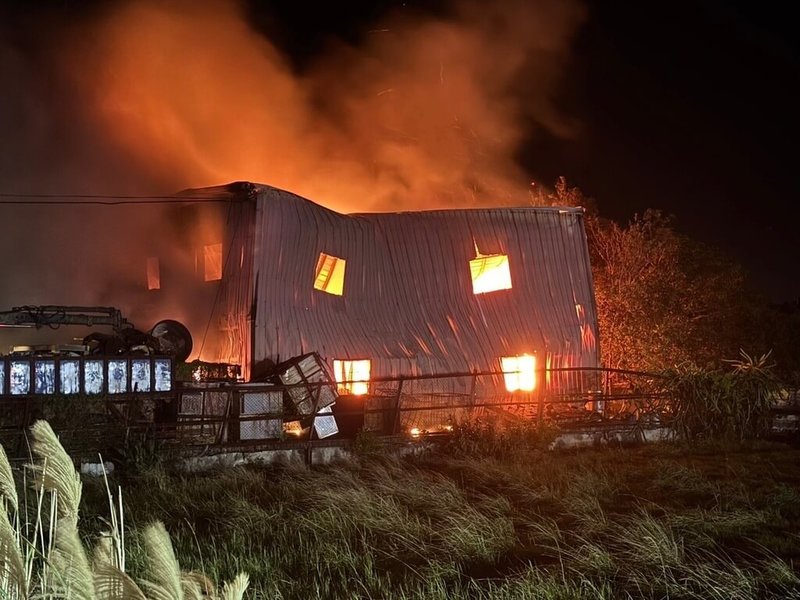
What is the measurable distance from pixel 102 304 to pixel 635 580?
2064 cm

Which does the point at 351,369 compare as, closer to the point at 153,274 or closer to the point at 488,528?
the point at 153,274

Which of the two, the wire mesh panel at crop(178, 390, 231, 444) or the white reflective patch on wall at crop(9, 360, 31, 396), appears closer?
the wire mesh panel at crop(178, 390, 231, 444)

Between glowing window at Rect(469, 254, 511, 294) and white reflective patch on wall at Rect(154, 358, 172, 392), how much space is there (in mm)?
9516

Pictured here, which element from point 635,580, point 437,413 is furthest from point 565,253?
point 635,580

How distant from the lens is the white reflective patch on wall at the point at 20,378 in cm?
1370

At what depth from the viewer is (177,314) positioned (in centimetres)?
2145

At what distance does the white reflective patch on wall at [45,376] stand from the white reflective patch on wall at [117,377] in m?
0.96

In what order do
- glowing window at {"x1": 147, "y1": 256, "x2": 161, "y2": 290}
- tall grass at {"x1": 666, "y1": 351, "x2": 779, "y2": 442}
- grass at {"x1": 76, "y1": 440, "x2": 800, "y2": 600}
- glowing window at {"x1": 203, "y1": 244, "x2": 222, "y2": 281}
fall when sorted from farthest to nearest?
glowing window at {"x1": 147, "y1": 256, "x2": 161, "y2": 290} < glowing window at {"x1": 203, "y1": 244, "x2": 222, "y2": 281} < tall grass at {"x1": 666, "y1": 351, "x2": 779, "y2": 442} < grass at {"x1": 76, "y1": 440, "x2": 800, "y2": 600}

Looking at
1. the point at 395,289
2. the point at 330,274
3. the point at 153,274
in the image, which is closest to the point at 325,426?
the point at 330,274

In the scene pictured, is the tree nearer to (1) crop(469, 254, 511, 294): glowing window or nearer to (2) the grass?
(1) crop(469, 254, 511, 294): glowing window

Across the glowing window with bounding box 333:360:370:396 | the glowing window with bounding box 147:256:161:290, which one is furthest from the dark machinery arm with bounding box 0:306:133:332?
the glowing window with bounding box 333:360:370:396

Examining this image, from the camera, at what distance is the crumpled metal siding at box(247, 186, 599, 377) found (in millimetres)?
19516

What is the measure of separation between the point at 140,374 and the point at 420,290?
881cm

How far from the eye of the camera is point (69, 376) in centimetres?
1412
